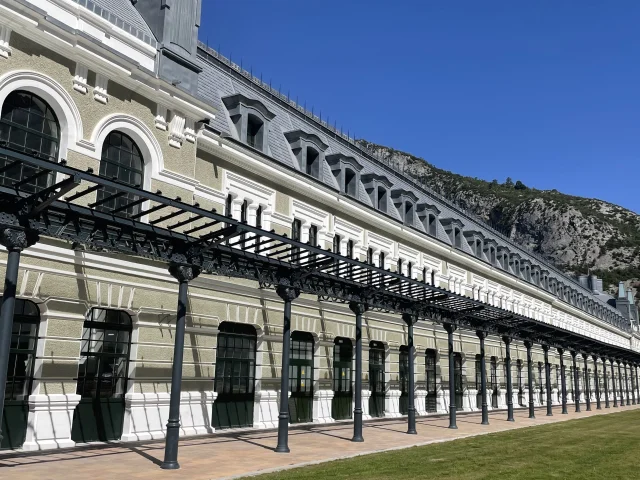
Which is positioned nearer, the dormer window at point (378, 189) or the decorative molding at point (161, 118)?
the decorative molding at point (161, 118)

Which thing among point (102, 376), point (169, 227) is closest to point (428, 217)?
point (102, 376)

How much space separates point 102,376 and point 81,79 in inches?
300

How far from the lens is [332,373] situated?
23922 mm

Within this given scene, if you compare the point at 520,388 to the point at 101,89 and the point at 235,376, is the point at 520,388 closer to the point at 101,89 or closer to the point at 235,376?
the point at 235,376

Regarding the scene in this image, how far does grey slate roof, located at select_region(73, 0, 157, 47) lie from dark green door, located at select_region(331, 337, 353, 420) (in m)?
13.6

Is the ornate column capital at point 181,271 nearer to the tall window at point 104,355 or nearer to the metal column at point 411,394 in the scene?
the tall window at point 104,355

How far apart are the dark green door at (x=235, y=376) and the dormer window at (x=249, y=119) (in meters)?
6.50

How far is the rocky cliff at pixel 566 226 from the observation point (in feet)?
405

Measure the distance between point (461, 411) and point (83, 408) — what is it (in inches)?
930

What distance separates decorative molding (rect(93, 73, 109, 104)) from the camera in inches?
609

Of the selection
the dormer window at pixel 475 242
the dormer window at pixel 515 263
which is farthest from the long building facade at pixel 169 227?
the dormer window at pixel 515 263

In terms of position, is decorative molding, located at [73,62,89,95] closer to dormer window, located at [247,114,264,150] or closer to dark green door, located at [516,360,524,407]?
dormer window, located at [247,114,264,150]

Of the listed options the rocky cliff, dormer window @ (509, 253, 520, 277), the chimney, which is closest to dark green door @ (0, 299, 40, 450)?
the chimney

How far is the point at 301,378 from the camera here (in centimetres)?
2255
